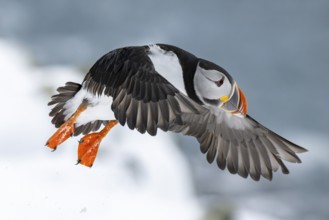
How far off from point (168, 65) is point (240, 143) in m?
0.61

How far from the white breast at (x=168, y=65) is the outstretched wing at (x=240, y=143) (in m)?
0.36

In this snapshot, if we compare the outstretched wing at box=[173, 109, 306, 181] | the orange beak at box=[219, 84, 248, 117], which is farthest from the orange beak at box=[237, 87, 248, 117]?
the outstretched wing at box=[173, 109, 306, 181]

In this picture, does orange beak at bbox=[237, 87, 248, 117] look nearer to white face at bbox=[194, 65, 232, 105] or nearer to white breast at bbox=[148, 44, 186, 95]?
white face at bbox=[194, 65, 232, 105]

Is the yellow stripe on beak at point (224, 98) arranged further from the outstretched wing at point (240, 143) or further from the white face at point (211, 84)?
the outstretched wing at point (240, 143)

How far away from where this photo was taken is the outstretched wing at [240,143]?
268 centimetres

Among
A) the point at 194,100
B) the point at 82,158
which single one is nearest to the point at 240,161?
the point at 194,100

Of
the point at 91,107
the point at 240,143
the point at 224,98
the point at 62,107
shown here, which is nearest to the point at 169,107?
the point at 224,98

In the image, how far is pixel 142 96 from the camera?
2.12 meters

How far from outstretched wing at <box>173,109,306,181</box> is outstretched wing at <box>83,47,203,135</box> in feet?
1.70

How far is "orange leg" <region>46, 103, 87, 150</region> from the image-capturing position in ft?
8.76

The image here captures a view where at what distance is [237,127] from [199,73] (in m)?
0.54

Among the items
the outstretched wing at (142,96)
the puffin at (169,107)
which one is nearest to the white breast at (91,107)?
the puffin at (169,107)

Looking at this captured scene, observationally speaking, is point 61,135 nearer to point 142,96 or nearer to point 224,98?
point 142,96

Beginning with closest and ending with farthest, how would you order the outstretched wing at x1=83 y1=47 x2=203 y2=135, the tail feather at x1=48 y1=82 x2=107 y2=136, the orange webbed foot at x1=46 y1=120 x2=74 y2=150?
the outstretched wing at x1=83 y1=47 x2=203 y2=135 → the orange webbed foot at x1=46 y1=120 x2=74 y2=150 → the tail feather at x1=48 y1=82 x2=107 y2=136
